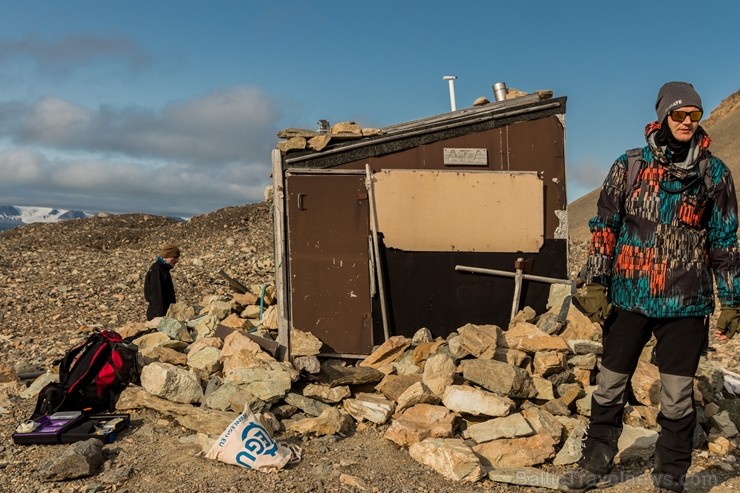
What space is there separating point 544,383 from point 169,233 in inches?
846

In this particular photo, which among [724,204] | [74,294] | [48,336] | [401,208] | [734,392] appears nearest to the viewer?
[724,204]

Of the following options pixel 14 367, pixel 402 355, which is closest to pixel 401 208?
pixel 402 355

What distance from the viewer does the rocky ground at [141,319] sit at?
4.89 m

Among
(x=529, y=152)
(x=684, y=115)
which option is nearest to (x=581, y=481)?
(x=684, y=115)

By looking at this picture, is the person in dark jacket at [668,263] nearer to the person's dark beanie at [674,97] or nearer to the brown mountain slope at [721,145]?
the person's dark beanie at [674,97]

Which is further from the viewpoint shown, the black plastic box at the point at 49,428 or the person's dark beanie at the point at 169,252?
the person's dark beanie at the point at 169,252

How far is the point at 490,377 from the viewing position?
20.4 feet

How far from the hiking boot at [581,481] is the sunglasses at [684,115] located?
2.42 meters

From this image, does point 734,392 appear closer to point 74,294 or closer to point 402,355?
point 402,355

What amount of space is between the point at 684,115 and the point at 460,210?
401 cm

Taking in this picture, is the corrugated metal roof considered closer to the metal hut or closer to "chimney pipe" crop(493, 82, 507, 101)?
the metal hut

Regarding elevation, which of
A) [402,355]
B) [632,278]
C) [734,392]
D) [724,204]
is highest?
[724,204]

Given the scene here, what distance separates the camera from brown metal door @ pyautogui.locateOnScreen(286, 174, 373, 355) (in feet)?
25.4

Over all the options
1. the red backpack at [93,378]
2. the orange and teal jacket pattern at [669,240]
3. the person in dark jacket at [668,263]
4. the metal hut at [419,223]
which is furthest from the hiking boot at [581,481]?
the red backpack at [93,378]
